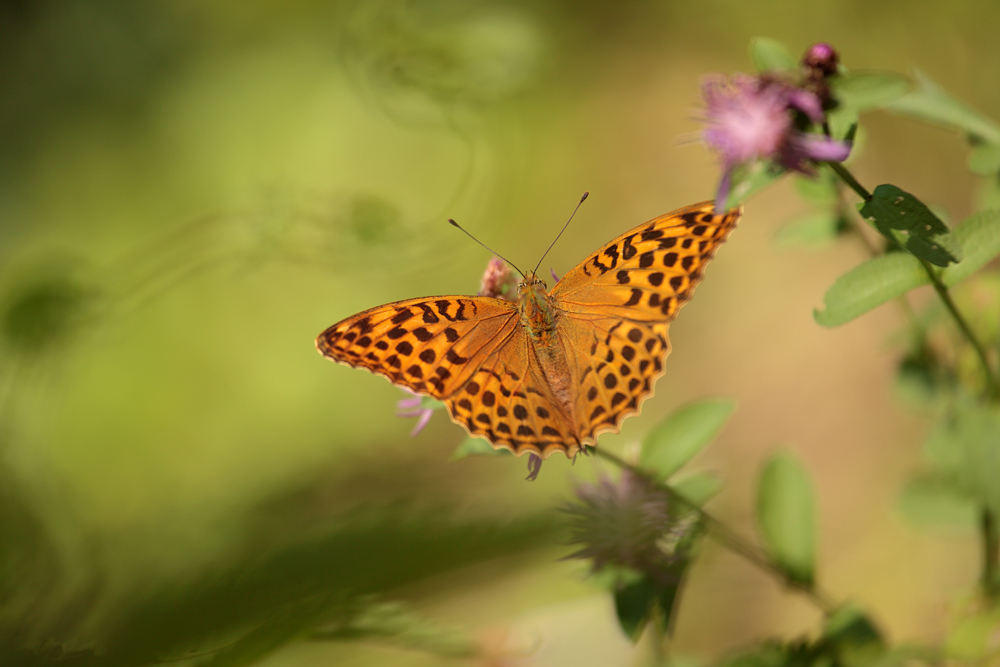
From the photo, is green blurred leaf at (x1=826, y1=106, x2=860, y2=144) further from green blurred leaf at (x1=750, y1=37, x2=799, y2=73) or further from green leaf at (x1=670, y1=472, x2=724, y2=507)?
green leaf at (x1=670, y1=472, x2=724, y2=507)

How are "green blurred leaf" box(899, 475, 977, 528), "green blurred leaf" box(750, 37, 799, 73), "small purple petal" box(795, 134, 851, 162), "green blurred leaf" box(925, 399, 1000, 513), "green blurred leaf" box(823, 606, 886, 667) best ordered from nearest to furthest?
"small purple petal" box(795, 134, 851, 162), "green blurred leaf" box(750, 37, 799, 73), "green blurred leaf" box(925, 399, 1000, 513), "green blurred leaf" box(823, 606, 886, 667), "green blurred leaf" box(899, 475, 977, 528)

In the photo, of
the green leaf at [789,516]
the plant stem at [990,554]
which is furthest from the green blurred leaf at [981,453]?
the green leaf at [789,516]

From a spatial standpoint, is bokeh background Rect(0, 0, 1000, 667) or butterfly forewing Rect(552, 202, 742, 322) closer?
butterfly forewing Rect(552, 202, 742, 322)

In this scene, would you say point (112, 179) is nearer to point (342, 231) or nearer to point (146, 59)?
point (146, 59)

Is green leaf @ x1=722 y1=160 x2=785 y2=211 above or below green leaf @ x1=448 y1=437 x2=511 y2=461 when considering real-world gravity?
above

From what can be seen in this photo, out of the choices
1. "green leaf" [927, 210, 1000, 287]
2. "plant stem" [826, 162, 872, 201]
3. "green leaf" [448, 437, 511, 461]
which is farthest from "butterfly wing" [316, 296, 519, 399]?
"green leaf" [927, 210, 1000, 287]

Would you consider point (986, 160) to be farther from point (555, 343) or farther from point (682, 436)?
point (555, 343)
